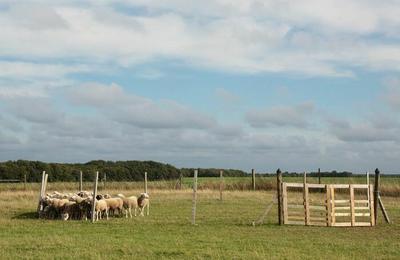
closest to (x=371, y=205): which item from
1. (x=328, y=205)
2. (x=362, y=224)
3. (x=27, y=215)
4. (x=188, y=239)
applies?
(x=362, y=224)

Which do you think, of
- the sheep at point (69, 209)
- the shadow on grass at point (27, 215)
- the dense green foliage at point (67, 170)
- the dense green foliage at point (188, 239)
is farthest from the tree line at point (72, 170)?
the dense green foliage at point (188, 239)

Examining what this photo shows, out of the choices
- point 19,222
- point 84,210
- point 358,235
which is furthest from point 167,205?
point 358,235

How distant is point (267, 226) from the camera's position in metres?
22.1

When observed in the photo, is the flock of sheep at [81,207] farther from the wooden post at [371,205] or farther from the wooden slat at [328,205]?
the wooden post at [371,205]

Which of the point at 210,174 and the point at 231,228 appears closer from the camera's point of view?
the point at 231,228

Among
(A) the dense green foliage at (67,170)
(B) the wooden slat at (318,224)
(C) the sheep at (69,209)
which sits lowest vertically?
(B) the wooden slat at (318,224)

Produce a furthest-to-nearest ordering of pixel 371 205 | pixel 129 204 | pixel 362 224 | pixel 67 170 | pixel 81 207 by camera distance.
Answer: pixel 67 170, pixel 129 204, pixel 81 207, pixel 371 205, pixel 362 224

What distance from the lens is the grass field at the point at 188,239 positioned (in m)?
15.0

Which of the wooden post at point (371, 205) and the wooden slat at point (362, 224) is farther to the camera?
the wooden post at point (371, 205)

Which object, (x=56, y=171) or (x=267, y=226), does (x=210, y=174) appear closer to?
(x=56, y=171)

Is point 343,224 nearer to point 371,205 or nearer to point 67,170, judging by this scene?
point 371,205

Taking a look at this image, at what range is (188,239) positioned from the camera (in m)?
17.8

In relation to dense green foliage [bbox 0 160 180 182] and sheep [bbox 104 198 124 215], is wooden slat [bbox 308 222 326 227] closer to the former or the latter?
sheep [bbox 104 198 124 215]

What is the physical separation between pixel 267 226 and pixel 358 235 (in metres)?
3.44
